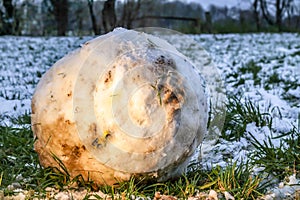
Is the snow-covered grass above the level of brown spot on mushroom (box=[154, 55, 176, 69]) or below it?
below

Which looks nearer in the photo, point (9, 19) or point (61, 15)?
point (9, 19)

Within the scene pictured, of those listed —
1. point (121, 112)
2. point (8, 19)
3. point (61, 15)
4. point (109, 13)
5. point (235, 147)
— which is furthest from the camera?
point (61, 15)

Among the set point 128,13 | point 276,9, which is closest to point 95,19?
point 128,13

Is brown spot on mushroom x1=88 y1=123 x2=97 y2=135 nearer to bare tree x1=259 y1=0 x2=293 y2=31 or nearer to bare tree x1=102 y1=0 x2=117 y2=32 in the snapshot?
bare tree x1=102 y1=0 x2=117 y2=32

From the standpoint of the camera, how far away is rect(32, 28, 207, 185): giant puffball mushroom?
1.76 metres

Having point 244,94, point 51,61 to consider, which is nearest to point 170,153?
point 244,94

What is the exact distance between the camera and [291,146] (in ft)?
8.02

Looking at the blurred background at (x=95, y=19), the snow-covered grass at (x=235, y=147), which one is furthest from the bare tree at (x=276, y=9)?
the snow-covered grass at (x=235, y=147)

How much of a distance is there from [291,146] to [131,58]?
1131 mm

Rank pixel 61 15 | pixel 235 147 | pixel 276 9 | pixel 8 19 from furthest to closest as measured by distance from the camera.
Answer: pixel 276 9, pixel 61 15, pixel 8 19, pixel 235 147

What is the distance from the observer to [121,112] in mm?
1754

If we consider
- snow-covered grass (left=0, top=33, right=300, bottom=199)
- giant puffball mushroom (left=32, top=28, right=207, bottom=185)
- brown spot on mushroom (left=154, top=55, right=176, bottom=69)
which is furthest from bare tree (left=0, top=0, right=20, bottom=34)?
brown spot on mushroom (left=154, top=55, right=176, bottom=69)

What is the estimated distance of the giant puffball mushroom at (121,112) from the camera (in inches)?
69.4

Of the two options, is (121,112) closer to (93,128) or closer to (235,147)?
(93,128)
